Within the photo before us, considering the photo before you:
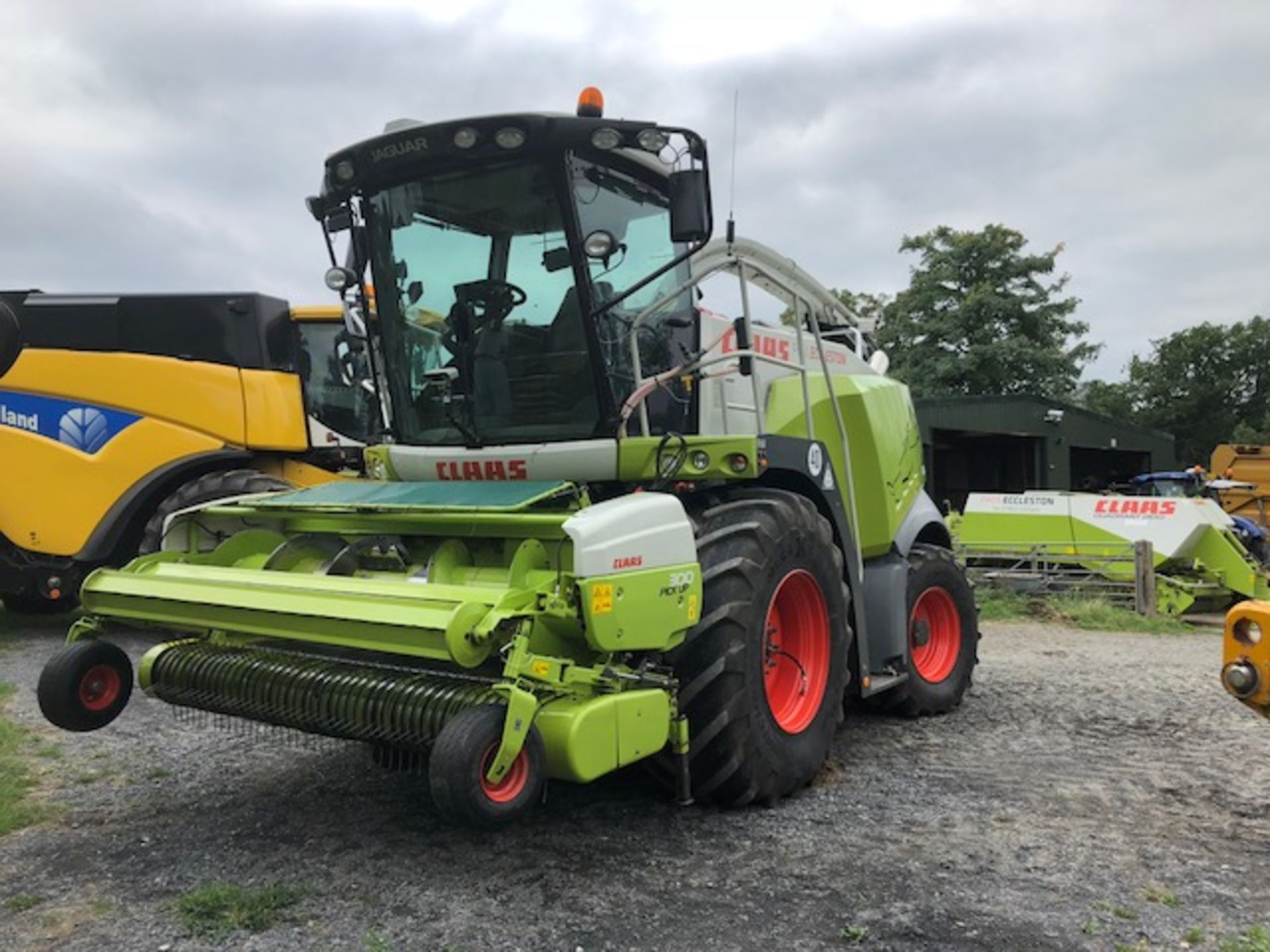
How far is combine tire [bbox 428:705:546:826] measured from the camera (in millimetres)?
2760

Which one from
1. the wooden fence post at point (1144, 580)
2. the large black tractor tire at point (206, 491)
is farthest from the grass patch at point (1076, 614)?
the large black tractor tire at point (206, 491)

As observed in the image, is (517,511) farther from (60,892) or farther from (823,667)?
(60,892)

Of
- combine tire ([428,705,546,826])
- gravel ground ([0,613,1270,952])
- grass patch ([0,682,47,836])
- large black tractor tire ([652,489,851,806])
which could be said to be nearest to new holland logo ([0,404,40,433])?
grass patch ([0,682,47,836])

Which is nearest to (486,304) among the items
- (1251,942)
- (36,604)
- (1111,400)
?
(1251,942)

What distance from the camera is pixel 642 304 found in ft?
14.6

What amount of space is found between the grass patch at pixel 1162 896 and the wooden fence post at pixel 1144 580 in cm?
996

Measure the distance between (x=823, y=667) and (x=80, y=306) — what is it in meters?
6.62

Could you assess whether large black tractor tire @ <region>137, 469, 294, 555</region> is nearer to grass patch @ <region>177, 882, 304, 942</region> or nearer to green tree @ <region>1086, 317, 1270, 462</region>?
grass patch @ <region>177, 882, 304, 942</region>

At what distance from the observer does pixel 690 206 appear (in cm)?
385

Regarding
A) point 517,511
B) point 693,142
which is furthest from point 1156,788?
point 693,142

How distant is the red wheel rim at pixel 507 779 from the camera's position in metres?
2.86

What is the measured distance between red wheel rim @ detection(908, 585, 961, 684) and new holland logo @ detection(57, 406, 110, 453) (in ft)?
20.0

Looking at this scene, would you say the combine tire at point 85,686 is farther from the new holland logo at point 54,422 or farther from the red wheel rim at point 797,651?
the new holland logo at point 54,422

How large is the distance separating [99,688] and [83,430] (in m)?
4.69
